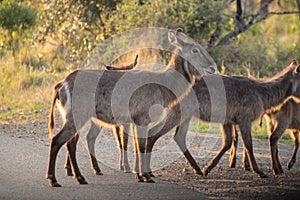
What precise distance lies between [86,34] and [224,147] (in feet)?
32.8

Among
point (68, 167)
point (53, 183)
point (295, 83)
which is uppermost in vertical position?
point (295, 83)

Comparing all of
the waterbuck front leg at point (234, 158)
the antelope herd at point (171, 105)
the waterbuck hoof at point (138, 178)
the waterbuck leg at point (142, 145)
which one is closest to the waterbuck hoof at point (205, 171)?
the antelope herd at point (171, 105)

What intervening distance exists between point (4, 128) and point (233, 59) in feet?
26.7

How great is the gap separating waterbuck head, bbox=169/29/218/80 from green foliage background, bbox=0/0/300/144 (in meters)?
6.52

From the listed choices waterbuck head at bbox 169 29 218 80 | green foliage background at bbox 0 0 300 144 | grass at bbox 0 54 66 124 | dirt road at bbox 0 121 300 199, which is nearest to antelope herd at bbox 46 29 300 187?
waterbuck head at bbox 169 29 218 80

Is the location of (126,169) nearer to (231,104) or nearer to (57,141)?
(57,141)

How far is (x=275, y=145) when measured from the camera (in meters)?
7.84

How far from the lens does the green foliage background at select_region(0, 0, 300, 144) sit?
49.3 feet

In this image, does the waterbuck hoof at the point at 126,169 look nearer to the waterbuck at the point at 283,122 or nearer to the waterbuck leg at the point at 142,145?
the waterbuck leg at the point at 142,145

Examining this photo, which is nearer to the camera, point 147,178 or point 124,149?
point 147,178

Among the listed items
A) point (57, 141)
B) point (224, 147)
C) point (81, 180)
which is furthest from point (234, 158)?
point (57, 141)

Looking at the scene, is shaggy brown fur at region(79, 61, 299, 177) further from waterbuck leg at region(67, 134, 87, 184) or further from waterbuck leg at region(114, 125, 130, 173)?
waterbuck leg at region(67, 134, 87, 184)

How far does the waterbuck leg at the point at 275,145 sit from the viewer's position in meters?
7.58

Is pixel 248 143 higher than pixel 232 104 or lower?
lower
